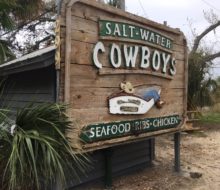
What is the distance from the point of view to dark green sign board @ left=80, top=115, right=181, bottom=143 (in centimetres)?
526

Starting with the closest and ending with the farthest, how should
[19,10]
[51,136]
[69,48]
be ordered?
[51,136] < [69,48] < [19,10]

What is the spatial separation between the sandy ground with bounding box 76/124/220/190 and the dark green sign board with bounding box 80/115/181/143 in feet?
3.53

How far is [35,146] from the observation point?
3.95m

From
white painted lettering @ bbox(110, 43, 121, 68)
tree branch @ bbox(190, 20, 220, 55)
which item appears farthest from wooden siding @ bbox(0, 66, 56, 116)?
tree branch @ bbox(190, 20, 220, 55)

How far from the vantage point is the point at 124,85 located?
5.85m

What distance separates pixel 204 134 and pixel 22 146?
32.8ft

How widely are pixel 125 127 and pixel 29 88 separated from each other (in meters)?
1.78

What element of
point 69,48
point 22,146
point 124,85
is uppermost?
point 69,48

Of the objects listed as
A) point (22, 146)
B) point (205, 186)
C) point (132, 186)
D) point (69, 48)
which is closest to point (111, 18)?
point (69, 48)

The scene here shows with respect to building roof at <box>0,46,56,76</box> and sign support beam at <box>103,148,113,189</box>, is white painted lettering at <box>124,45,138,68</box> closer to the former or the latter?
building roof at <box>0,46,56,76</box>

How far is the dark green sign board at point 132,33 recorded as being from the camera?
5473 mm

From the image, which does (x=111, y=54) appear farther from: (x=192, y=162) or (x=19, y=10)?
(x=19, y=10)

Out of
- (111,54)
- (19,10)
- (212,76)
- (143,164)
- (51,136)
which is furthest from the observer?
(212,76)

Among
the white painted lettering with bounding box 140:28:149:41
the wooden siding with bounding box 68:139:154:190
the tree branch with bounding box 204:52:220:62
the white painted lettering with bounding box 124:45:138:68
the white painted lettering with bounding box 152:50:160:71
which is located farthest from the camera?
the tree branch with bounding box 204:52:220:62
